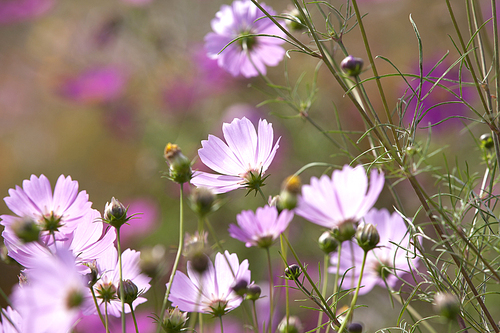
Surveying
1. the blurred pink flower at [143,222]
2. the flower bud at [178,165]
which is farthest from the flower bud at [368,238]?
the blurred pink flower at [143,222]

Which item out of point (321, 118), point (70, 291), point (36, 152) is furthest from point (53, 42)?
point (70, 291)

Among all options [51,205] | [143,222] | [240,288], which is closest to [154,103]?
[143,222]

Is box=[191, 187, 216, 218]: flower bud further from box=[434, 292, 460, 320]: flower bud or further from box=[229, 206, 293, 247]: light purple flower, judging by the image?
box=[434, 292, 460, 320]: flower bud

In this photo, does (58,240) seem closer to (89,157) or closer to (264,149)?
(264,149)

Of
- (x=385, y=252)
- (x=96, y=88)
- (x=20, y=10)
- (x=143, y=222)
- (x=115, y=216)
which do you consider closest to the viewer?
(x=115, y=216)

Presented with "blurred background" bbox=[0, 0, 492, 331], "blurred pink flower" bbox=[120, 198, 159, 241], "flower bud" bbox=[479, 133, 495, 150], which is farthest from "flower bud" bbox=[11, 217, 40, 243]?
"blurred pink flower" bbox=[120, 198, 159, 241]

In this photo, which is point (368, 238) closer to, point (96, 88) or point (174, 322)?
point (174, 322)
